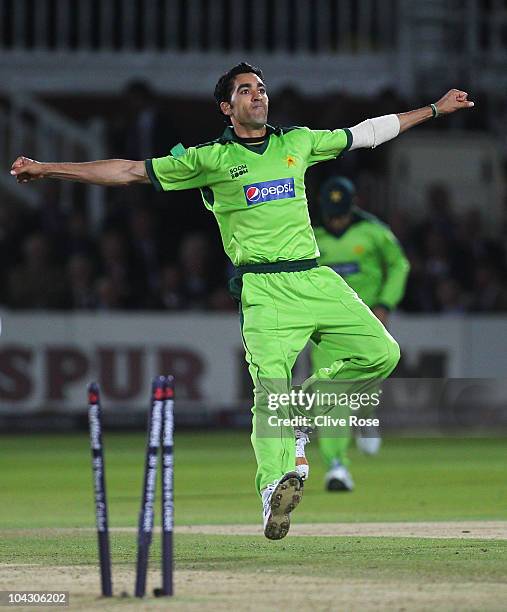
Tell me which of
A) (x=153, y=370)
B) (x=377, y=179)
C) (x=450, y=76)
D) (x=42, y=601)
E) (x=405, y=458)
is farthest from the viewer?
(x=450, y=76)

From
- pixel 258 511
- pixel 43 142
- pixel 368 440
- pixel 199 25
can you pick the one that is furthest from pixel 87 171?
pixel 199 25

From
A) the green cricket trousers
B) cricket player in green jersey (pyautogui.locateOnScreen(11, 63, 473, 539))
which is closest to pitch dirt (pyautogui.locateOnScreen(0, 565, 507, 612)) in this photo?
the green cricket trousers

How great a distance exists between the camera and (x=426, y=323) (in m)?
21.3

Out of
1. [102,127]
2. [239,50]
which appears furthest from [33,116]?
[239,50]

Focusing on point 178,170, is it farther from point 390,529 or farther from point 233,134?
point 390,529

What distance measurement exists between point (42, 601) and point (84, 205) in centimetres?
1764

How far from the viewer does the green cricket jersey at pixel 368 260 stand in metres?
14.3

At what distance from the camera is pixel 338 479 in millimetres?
13586

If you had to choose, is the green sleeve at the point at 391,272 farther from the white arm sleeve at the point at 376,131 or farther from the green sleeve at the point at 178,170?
the green sleeve at the point at 178,170

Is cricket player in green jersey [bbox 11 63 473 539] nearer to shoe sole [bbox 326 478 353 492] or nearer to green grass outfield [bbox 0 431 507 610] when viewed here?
green grass outfield [bbox 0 431 507 610]

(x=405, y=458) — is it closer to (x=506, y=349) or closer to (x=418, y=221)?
(x=506, y=349)

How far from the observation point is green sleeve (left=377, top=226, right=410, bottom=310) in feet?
46.6

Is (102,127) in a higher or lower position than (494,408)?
higher

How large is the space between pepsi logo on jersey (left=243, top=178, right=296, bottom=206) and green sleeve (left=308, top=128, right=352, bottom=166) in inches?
10.0
